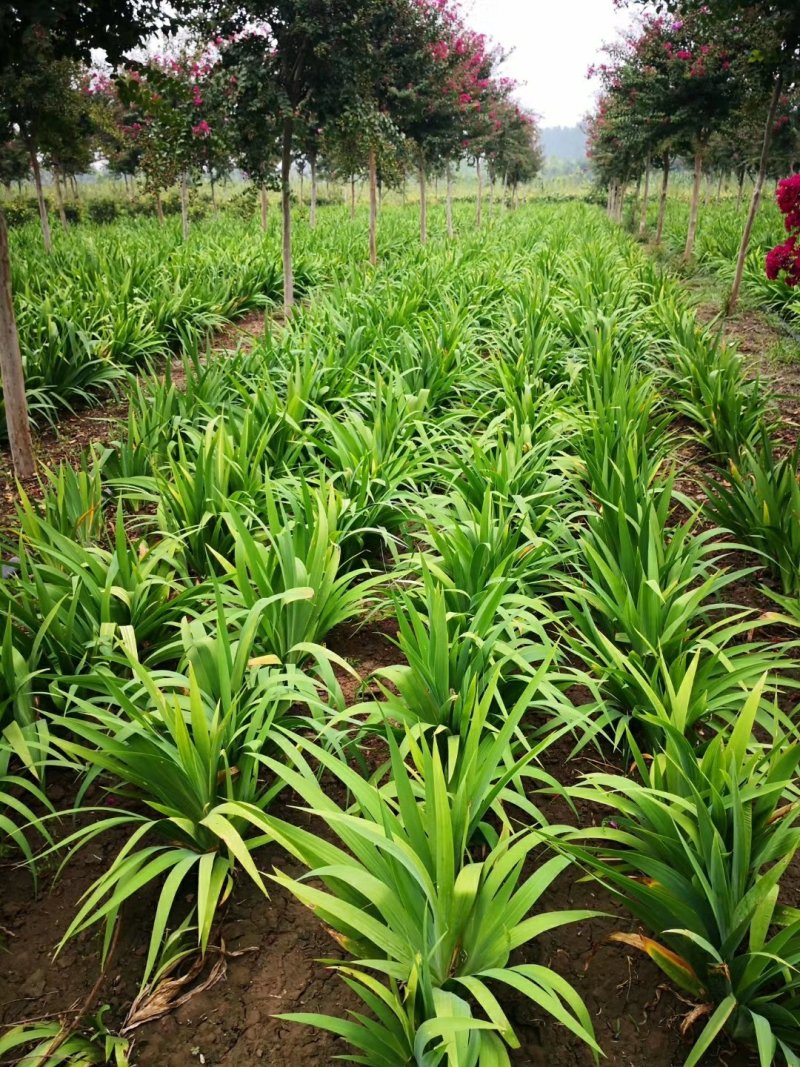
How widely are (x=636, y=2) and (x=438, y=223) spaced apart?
15.0 meters

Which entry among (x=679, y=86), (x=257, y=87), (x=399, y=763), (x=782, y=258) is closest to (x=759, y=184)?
(x=782, y=258)

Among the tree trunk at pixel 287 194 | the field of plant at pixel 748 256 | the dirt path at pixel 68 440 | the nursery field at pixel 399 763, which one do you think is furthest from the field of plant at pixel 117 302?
the field of plant at pixel 748 256

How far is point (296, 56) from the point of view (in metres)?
6.29

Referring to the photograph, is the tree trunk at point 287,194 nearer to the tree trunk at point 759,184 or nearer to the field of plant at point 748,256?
the tree trunk at point 759,184

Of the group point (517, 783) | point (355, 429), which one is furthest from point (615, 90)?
point (517, 783)

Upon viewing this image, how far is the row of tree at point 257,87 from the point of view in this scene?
9.99 feet

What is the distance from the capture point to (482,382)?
14.4 feet

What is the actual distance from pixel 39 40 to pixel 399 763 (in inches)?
129

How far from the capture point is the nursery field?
1.25 metres

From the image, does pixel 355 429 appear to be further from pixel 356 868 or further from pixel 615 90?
pixel 615 90

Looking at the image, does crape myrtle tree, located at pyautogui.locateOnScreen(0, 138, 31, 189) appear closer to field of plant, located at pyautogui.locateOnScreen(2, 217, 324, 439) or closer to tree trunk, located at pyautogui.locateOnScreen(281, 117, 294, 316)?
field of plant, located at pyautogui.locateOnScreen(2, 217, 324, 439)

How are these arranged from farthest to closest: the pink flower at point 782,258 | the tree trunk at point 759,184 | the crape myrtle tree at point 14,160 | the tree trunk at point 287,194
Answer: the crape myrtle tree at point 14,160 < the tree trunk at point 759,184 < the tree trunk at point 287,194 < the pink flower at point 782,258

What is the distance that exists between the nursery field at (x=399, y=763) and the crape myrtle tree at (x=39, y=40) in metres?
0.61

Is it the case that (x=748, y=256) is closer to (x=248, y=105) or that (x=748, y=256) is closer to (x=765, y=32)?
(x=765, y=32)
